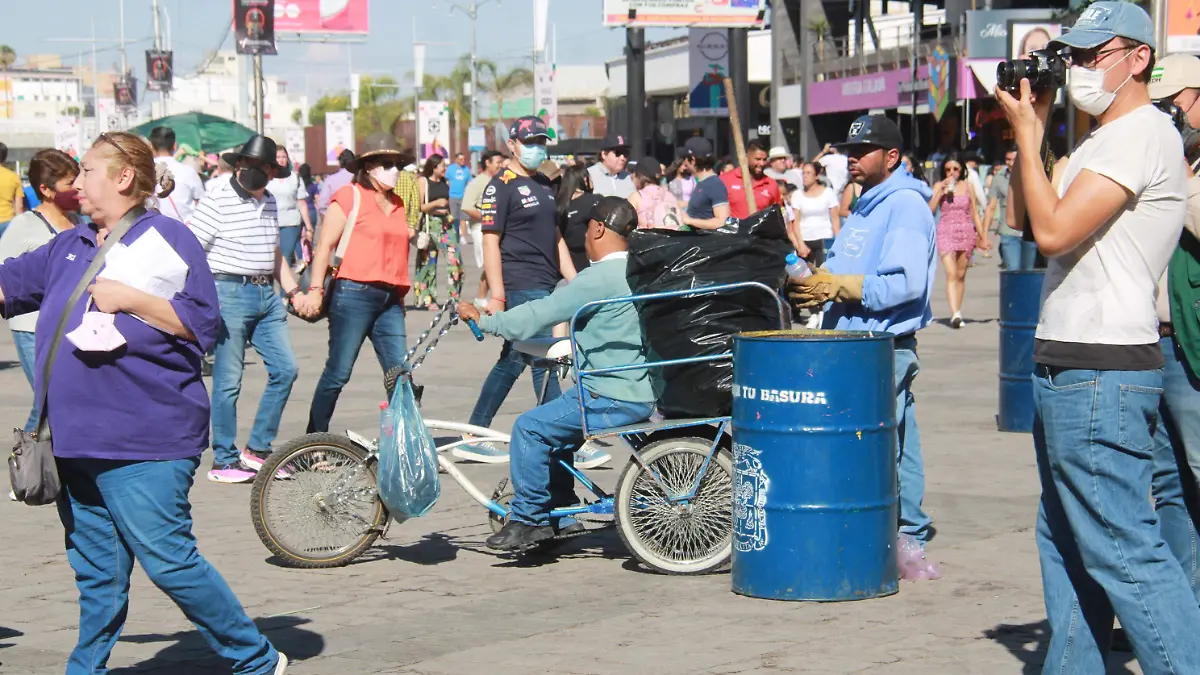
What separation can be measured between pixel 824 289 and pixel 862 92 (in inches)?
1644

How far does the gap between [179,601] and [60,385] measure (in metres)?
0.72

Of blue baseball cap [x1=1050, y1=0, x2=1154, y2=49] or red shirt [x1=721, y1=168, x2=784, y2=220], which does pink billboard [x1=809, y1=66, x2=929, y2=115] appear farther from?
blue baseball cap [x1=1050, y1=0, x2=1154, y2=49]

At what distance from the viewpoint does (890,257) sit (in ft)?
21.4

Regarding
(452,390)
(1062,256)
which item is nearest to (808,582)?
(1062,256)

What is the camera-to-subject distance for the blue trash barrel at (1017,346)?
10.3 m

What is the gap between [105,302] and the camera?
475cm

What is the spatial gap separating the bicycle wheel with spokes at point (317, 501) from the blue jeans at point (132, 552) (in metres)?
2.10

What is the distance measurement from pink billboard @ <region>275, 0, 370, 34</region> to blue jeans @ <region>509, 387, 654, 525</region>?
63025 mm

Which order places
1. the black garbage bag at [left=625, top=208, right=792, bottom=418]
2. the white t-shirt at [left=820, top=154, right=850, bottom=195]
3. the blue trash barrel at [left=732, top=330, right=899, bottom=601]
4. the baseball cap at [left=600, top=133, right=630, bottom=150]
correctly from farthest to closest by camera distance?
the white t-shirt at [left=820, top=154, right=850, bottom=195] → the baseball cap at [left=600, top=133, right=630, bottom=150] → the black garbage bag at [left=625, top=208, right=792, bottom=418] → the blue trash barrel at [left=732, top=330, right=899, bottom=601]

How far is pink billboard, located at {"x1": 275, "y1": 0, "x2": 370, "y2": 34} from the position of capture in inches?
2665

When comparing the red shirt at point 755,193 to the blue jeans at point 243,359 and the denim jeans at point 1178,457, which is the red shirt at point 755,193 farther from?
the denim jeans at point 1178,457

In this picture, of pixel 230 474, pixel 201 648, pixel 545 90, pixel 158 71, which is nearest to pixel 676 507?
pixel 201 648

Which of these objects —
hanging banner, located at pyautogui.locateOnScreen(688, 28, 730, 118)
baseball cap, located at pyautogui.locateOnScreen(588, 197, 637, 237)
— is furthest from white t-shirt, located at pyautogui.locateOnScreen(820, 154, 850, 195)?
hanging banner, located at pyautogui.locateOnScreen(688, 28, 730, 118)

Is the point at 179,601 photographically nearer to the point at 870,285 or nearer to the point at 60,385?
the point at 60,385
